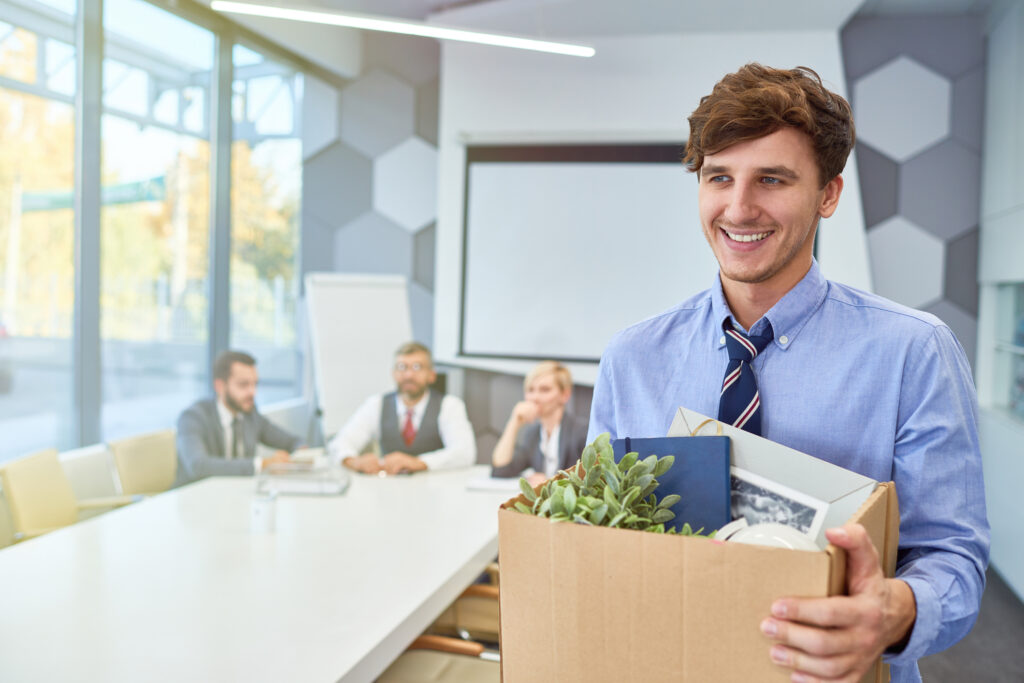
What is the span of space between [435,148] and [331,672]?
4.64 m

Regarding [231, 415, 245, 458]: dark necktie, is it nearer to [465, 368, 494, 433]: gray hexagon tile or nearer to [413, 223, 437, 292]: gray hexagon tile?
[465, 368, 494, 433]: gray hexagon tile

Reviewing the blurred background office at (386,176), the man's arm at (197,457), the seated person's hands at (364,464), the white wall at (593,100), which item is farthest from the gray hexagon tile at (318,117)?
the seated person's hands at (364,464)

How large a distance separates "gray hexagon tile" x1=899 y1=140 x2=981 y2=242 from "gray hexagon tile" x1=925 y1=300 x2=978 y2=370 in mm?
433

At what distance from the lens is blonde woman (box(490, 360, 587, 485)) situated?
11.5 ft

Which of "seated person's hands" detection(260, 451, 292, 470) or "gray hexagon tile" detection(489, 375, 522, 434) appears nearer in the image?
"seated person's hands" detection(260, 451, 292, 470)

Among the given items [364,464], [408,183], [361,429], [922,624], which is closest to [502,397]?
[361,429]

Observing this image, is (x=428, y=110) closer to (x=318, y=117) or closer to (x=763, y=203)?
(x=318, y=117)

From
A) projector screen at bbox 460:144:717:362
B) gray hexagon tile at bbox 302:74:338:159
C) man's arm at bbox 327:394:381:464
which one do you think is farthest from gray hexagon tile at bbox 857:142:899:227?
gray hexagon tile at bbox 302:74:338:159

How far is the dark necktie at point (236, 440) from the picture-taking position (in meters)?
4.02

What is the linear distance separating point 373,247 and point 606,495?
5325 millimetres

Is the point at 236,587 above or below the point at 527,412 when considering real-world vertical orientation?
below

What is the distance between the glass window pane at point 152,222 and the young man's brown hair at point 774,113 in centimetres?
391

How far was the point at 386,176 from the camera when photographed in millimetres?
5836

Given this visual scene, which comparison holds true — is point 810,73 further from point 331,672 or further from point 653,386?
point 331,672
